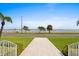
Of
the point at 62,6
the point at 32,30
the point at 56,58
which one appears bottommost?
the point at 56,58

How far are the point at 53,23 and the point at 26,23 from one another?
1.28 ft

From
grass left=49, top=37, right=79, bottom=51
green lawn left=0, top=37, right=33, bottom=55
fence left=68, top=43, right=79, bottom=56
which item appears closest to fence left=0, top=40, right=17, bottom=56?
green lawn left=0, top=37, right=33, bottom=55

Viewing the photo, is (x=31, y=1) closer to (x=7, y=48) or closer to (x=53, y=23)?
(x=53, y=23)

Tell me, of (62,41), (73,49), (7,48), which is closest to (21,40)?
(7,48)

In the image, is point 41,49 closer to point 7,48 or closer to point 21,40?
point 21,40

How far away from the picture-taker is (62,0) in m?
4.68

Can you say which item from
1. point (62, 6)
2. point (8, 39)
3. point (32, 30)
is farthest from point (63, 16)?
point (8, 39)

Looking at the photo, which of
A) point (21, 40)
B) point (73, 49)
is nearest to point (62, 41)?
point (73, 49)

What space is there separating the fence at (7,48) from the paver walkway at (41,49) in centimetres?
14

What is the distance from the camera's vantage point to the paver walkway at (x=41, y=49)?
4.82m

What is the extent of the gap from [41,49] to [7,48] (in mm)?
490

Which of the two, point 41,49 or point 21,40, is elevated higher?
point 21,40

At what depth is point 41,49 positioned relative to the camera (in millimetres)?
4832

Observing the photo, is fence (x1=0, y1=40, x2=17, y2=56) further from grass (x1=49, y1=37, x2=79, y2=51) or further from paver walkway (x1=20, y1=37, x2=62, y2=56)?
grass (x1=49, y1=37, x2=79, y2=51)
